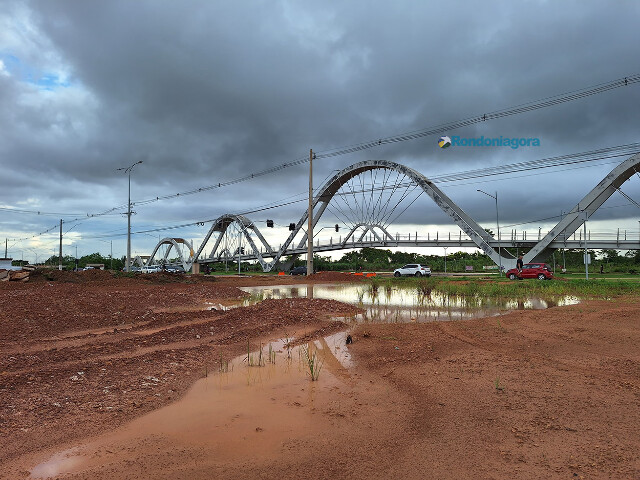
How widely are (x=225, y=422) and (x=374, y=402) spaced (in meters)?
2.12

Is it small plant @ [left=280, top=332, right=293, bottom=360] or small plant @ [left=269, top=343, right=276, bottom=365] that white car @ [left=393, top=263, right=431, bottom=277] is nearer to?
small plant @ [left=280, top=332, right=293, bottom=360]

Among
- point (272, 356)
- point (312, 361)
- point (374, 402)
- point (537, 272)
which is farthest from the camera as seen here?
point (537, 272)

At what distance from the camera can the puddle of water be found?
4281 millimetres

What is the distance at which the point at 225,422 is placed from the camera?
17.1ft

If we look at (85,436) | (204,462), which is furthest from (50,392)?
(204,462)

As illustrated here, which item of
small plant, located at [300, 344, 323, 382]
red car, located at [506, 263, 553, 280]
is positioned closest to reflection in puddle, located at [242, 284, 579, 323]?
small plant, located at [300, 344, 323, 382]

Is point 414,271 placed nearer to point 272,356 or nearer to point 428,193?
point 428,193

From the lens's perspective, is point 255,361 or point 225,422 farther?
point 255,361

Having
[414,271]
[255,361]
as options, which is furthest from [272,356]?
[414,271]

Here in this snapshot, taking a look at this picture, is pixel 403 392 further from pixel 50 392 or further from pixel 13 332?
pixel 13 332

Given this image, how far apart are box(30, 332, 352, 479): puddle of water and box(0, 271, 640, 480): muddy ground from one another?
0.04 m

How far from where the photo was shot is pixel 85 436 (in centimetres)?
470

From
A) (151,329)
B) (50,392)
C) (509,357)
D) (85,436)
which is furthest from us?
(151,329)

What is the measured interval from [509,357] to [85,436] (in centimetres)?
739
